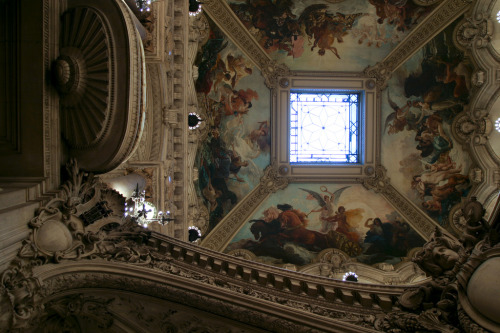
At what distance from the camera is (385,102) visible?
16.3 metres

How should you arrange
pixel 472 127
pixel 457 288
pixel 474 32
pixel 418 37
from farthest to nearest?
1. pixel 418 37
2. pixel 472 127
3. pixel 474 32
4. pixel 457 288

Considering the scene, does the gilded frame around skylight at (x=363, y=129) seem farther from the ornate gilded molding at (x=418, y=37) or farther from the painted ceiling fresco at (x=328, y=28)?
the painted ceiling fresco at (x=328, y=28)

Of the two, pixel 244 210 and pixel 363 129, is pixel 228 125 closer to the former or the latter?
pixel 244 210

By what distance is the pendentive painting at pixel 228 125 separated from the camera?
47.6 ft

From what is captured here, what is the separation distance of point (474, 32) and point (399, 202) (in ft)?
19.9

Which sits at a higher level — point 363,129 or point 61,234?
point 363,129

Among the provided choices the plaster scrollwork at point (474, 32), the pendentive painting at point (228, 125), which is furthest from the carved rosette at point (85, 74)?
the plaster scrollwork at point (474, 32)

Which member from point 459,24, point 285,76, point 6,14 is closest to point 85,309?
point 6,14

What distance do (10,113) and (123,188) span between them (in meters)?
3.33

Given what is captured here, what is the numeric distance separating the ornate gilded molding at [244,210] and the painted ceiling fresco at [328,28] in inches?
160

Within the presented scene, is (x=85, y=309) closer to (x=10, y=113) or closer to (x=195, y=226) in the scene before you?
(x=10, y=113)

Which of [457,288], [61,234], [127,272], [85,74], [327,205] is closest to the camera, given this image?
[457,288]

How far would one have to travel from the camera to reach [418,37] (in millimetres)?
15461

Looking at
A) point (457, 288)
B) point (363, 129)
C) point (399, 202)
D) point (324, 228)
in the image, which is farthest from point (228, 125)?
point (457, 288)
